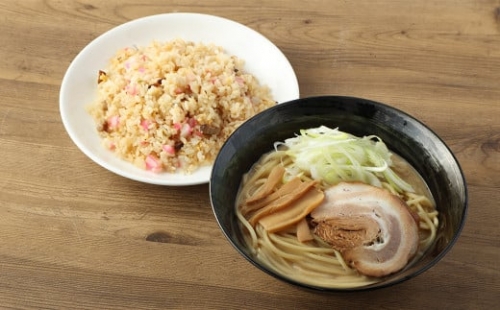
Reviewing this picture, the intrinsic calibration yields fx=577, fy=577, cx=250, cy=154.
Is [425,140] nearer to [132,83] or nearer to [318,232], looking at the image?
[318,232]

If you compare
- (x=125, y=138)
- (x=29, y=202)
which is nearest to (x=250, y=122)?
(x=125, y=138)

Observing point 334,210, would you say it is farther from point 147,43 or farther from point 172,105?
point 147,43

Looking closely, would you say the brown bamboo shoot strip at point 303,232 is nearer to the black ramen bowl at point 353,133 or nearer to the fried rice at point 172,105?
the black ramen bowl at point 353,133

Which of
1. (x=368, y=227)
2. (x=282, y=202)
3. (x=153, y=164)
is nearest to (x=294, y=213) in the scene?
(x=282, y=202)

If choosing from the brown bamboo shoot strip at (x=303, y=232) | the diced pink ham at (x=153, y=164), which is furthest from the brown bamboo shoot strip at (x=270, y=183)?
the diced pink ham at (x=153, y=164)

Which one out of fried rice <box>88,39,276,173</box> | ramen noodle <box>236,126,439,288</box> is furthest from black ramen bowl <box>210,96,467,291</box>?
fried rice <box>88,39,276,173</box>

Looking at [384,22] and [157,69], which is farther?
[384,22]

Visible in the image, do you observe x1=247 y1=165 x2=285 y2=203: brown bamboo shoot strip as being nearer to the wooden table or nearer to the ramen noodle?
the ramen noodle
